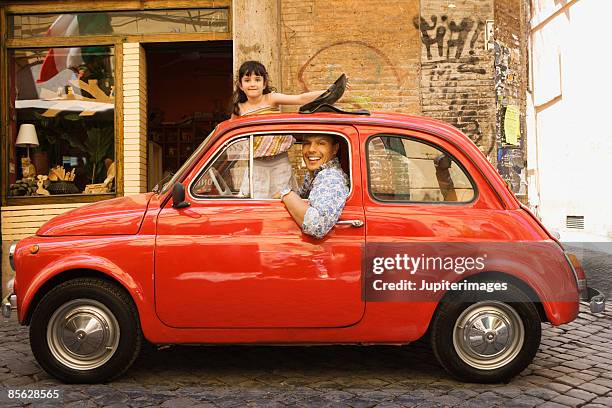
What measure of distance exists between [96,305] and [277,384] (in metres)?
1.33

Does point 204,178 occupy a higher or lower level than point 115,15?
lower

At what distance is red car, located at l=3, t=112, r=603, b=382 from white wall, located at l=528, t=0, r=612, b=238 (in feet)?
45.2

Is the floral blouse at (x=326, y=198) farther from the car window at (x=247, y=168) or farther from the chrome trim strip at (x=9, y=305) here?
the chrome trim strip at (x=9, y=305)

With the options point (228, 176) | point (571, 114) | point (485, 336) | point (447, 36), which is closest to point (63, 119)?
point (228, 176)

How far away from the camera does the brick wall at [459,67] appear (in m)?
8.58

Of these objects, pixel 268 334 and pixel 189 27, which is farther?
pixel 189 27

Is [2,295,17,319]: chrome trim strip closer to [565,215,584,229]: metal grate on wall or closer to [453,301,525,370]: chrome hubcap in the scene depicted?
[453,301,525,370]: chrome hubcap

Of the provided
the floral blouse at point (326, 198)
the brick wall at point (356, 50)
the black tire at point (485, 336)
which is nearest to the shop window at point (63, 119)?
the brick wall at point (356, 50)

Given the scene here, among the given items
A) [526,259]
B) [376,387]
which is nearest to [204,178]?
[376,387]

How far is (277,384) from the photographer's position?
4.26m

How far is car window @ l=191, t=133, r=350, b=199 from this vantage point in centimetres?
432

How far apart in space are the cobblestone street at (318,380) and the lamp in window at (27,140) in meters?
3.82

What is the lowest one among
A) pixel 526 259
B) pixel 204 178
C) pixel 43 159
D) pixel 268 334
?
pixel 268 334

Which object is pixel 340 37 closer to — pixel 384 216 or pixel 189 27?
pixel 189 27
